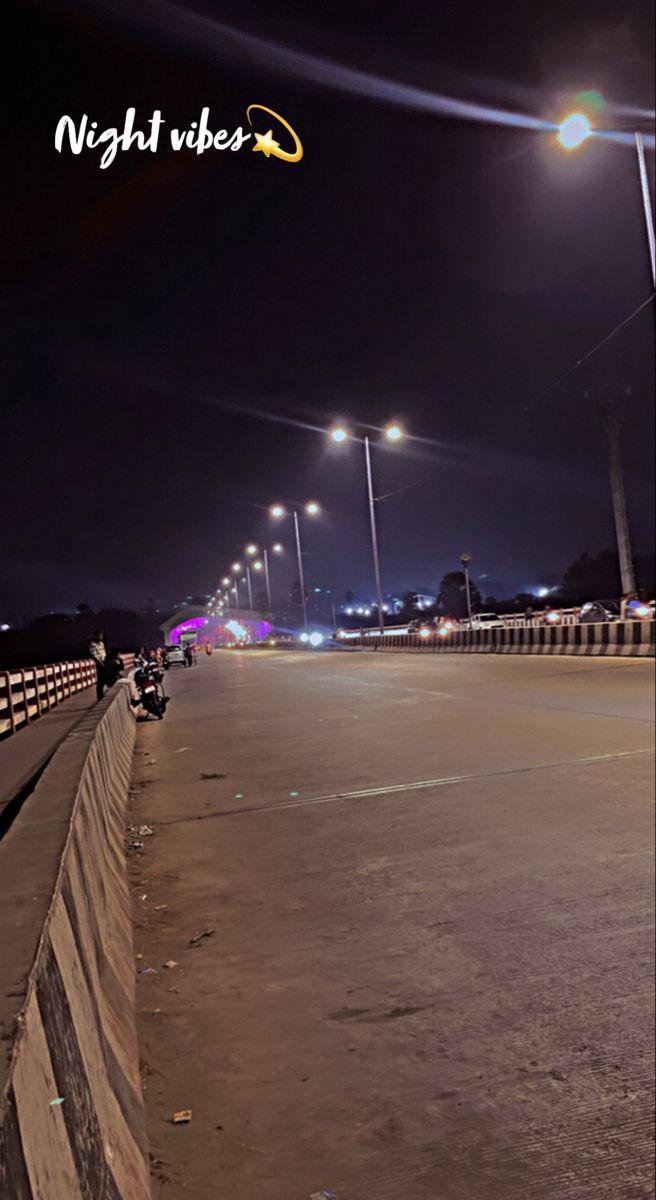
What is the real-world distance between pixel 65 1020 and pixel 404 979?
93.4 inches

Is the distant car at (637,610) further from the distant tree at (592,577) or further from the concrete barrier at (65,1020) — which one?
the distant tree at (592,577)

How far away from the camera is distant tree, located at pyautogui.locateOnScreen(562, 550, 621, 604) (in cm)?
12106

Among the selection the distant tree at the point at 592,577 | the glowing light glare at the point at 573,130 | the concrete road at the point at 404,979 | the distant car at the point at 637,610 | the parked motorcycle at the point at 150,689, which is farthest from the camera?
the distant tree at the point at 592,577

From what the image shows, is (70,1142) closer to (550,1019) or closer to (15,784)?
(550,1019)

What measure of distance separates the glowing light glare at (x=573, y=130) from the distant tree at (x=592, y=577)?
107m

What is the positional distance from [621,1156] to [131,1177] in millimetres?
1605

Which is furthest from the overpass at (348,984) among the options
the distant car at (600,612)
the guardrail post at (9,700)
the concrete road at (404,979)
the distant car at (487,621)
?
the distant car at (487,621)

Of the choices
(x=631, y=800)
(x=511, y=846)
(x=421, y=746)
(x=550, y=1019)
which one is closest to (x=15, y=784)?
(x=421, y=746)

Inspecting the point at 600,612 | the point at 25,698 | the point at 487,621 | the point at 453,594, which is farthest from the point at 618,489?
the point at 453,594

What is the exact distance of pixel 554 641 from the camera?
29.2 meters

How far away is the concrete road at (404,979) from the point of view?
9.85ft

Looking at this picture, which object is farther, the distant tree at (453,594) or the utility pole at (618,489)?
the distant tree at (453,594)

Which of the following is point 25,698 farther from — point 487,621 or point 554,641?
point 487,621

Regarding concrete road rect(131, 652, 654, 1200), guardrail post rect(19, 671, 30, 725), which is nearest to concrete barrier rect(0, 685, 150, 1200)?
concrete road rect(131, 652, 654, 1200)
